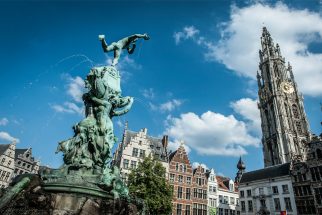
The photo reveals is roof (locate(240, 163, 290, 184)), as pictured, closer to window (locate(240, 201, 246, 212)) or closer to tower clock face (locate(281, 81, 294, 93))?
window (locate(240, 201, 246, 212))

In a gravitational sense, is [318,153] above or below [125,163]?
above

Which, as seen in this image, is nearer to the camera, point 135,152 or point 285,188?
point 135,152

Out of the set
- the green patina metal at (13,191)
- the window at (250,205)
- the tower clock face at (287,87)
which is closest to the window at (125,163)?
the window at (250,205)

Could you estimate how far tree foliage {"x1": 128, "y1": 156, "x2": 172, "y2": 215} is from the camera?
26114 millimetres

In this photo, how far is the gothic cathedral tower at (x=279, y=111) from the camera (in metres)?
72.2

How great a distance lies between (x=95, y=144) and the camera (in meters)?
10.7

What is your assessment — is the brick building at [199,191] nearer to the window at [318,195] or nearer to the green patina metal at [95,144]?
the window at [318,195]

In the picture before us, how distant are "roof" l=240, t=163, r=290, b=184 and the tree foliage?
2224cm

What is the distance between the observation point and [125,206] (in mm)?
9180

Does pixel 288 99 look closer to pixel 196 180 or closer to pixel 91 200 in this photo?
pixel 196 180

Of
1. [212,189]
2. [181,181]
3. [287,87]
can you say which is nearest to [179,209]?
[181,181]

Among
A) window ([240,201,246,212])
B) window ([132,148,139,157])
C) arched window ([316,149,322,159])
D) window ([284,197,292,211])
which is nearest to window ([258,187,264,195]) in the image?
window ([240,201,246,212])

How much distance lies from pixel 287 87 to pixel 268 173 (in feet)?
178

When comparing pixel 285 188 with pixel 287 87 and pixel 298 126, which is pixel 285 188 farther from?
pixel 287 87
